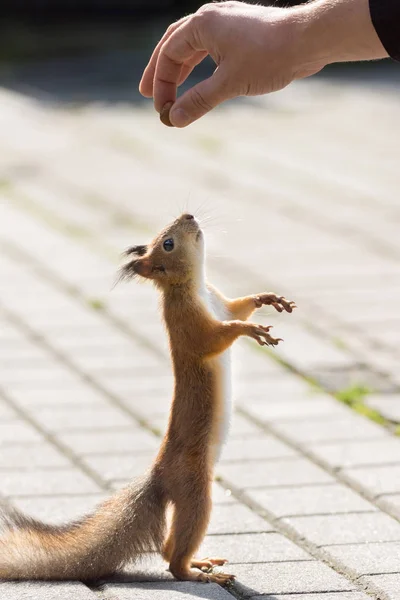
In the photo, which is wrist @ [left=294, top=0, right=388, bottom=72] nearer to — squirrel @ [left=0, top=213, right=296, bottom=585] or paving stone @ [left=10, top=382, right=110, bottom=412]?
squirrel @ [left=0, top=213, right=296, bottom=585]

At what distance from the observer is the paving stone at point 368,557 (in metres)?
4.10

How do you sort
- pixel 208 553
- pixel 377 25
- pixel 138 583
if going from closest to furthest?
pixel 377 25 < pixel 138 583 < pixel 208 553

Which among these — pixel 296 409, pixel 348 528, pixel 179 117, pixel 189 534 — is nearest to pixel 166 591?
pixel 189 534

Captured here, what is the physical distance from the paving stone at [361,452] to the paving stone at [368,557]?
839 millimetres

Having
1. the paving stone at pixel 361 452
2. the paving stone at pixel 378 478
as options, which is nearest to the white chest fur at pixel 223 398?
the paving stone at pixel 378 478

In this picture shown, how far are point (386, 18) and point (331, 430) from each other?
233cm

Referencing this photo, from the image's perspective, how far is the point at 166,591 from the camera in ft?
12.6

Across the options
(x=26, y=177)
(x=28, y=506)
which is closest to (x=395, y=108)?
(x=26, y=177)

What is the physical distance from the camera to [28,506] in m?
4.69

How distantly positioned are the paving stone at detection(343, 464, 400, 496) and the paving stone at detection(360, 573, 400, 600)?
811mm

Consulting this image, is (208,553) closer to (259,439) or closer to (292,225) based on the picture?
(259,439)

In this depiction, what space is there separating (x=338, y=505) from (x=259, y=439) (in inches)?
31.2

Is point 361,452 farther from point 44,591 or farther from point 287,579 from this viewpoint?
point 44,591

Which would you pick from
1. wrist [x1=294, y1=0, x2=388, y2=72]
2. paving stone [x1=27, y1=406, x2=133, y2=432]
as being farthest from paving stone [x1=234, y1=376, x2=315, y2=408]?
wrist [x1=294, y1=0, x2=388, y2=72]
